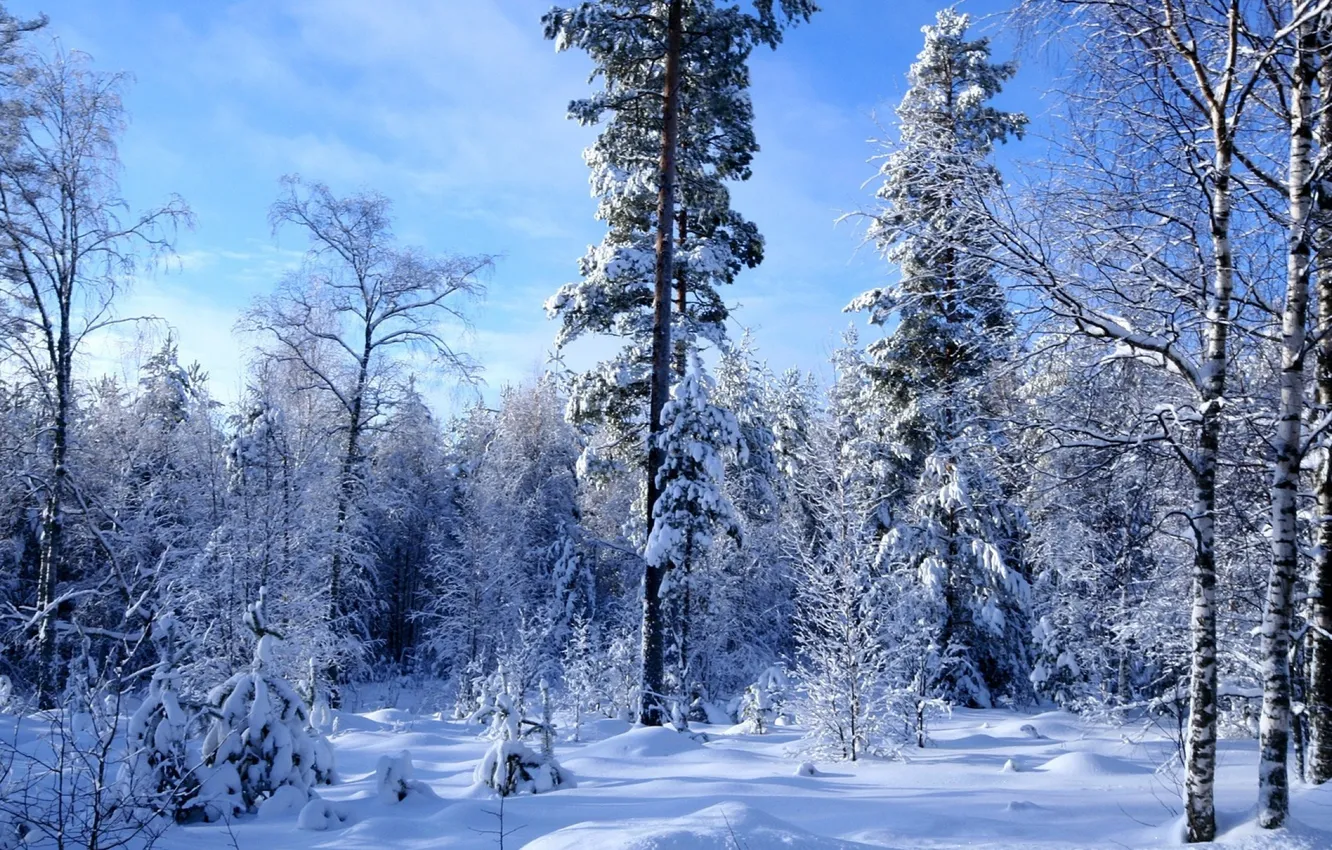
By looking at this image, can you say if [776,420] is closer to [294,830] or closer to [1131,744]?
[1131,744]

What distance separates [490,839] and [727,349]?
9.13m

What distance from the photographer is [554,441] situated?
3375cm

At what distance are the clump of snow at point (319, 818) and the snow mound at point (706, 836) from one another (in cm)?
248

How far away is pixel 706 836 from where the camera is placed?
4.84 metres

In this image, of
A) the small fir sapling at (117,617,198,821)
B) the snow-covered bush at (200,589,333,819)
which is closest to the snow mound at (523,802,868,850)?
the snow-covered bush at (200,589,333,819)

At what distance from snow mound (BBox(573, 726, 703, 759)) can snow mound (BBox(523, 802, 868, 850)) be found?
15.6 feet

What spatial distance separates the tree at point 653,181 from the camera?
40.6 ft

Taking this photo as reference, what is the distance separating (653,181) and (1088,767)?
9.39 metres

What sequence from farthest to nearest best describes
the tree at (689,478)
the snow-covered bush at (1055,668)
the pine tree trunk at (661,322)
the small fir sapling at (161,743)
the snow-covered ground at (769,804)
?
the snow-covered bush at (1055,668) → the pine tree trunk at (661,322) → the tree at (689,478) → the small fir sapling at (161,743) → the snow-covered ground at (769,804)

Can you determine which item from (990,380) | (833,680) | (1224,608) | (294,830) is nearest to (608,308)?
(833,680)

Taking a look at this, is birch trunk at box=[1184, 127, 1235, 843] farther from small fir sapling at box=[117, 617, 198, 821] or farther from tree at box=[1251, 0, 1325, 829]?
small fir sapling at box=[117, 617, 198, 821]

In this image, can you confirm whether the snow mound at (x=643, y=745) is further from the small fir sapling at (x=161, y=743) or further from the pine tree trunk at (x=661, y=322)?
the small fir sapling at (x=161, y=743)

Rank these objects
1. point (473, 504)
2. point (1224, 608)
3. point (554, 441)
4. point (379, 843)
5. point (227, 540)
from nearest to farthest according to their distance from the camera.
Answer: point (379, 843) < point (1224, 608) < point (227, 540) < point (473, 504) < point (554, 441)

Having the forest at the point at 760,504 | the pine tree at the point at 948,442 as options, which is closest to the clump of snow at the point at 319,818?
the forest at the point at 760,504
